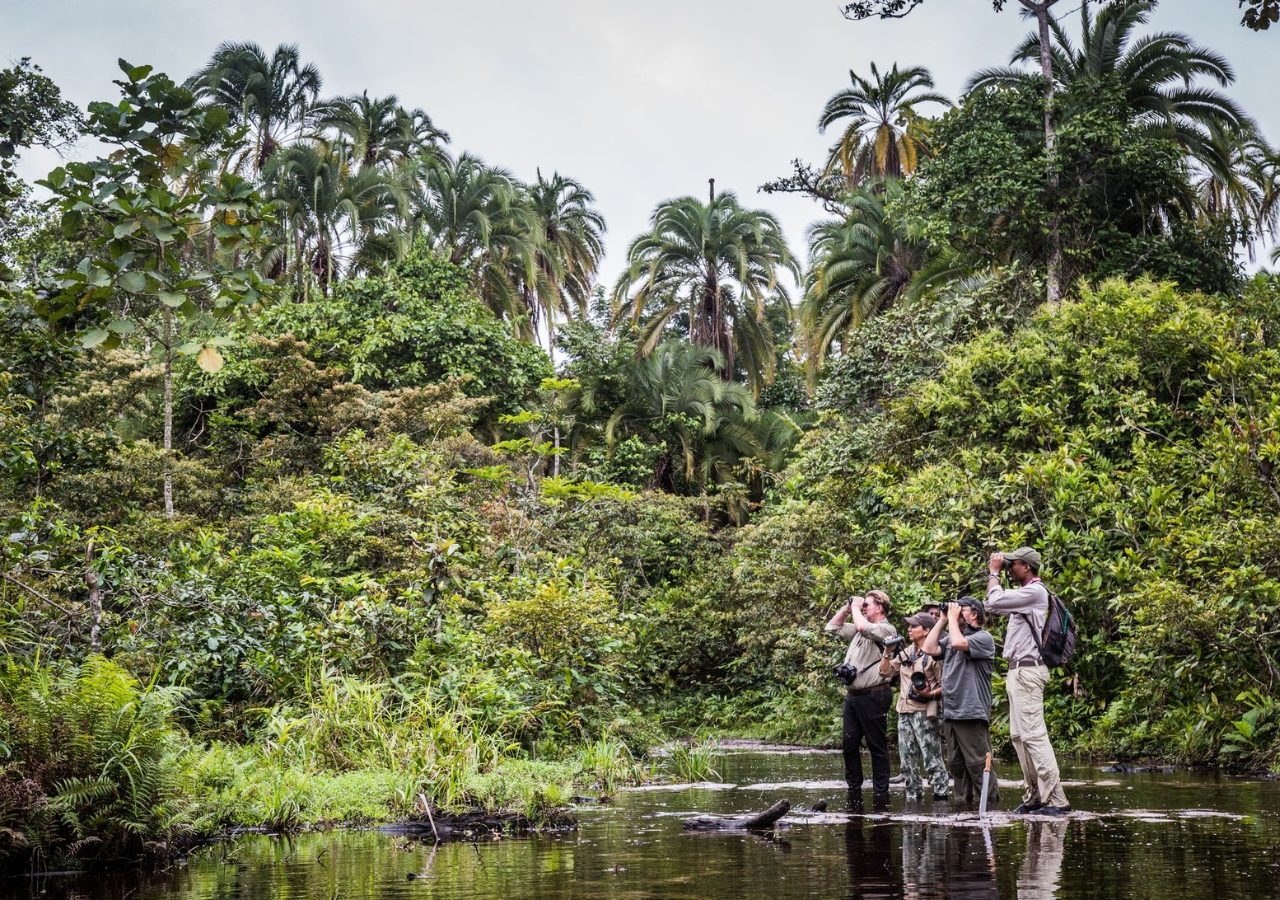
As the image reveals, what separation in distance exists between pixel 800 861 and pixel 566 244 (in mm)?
41211

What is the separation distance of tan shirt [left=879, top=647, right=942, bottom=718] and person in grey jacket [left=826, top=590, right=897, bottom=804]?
4.5 inches

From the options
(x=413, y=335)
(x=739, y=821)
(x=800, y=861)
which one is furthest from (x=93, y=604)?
(x=413, y=335)

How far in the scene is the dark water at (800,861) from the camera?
6309 millimetres

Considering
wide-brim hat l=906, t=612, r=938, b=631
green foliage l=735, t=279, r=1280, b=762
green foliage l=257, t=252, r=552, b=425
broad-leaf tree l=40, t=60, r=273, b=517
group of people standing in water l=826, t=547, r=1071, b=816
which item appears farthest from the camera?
green foliage l=257, t=252, r=552, b=425

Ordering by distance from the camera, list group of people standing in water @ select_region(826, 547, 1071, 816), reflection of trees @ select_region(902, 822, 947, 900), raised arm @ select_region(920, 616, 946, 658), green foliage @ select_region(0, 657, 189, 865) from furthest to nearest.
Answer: raised arm @ select_region(920, 616, 946, 658) → group of people standing in water @ select_region(826, 547, 1071, 816) → green foliage @ select_region(0, 657, 189, 865) → reflection of trees @ select_region(902, 822, 947, 900)

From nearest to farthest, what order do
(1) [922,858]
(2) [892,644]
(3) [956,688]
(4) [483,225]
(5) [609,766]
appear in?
(1) [922,858] → (3) [956,688] → (2) [892,644] → (5) [609,766] → (4) [483,225]

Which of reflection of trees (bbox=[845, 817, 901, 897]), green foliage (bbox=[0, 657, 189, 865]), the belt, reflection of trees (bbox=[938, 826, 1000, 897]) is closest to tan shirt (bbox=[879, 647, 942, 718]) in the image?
the belt

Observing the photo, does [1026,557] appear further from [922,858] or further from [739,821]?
[922,858]

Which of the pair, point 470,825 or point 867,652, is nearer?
point 470,825

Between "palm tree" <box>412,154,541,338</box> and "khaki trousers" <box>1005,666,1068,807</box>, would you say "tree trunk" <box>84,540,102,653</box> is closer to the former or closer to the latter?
"khaki trousers" <box>1005,666,1068,807</box>

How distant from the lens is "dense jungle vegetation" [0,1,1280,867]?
863 cm

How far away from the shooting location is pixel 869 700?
11820 millimetres

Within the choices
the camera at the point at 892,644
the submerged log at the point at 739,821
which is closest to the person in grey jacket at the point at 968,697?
the camera at the point at 892,644

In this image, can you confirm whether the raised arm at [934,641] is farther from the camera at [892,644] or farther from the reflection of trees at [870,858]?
the reflection of trees at [870,858]
